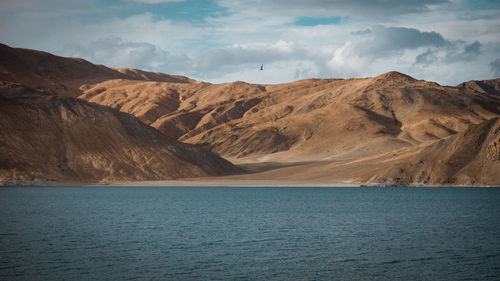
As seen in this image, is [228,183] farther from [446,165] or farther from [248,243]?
[248,243]

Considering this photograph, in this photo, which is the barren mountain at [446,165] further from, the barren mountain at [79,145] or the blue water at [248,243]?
the blue water at [248,243]

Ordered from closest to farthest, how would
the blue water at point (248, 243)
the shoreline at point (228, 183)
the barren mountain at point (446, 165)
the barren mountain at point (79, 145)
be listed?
the blue water at point (248, 243) < the barren mountain at point (446, 165) < the barren mountain at point (79, 145) < the shoreline at point (228, 183)

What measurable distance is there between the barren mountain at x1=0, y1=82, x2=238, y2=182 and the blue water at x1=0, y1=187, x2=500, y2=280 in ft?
164

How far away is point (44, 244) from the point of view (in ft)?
117

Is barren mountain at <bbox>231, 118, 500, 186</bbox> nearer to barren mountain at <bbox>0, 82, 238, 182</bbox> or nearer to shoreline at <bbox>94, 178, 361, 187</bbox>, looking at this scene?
shoreline at <bbox>94, 178, 361, 187</bbox>

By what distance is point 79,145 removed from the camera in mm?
119562

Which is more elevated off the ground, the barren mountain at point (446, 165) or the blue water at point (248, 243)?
the barren mountain at point (446, 165)

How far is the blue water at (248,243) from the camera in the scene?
2866 cm

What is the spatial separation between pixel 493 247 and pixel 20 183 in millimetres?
86930

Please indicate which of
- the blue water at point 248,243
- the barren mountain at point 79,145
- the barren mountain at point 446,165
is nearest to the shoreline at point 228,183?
the barren mountain at point 79,145

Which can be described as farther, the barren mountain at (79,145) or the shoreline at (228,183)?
the shoreline at (228,183)

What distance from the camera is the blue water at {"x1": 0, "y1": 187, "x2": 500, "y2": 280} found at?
94.0 ft

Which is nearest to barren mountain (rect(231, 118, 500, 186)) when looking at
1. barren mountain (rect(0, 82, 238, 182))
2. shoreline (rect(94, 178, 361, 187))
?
shoreline (rect(94, 178, 361, 187))

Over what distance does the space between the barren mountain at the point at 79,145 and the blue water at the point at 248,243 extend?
164 feet
